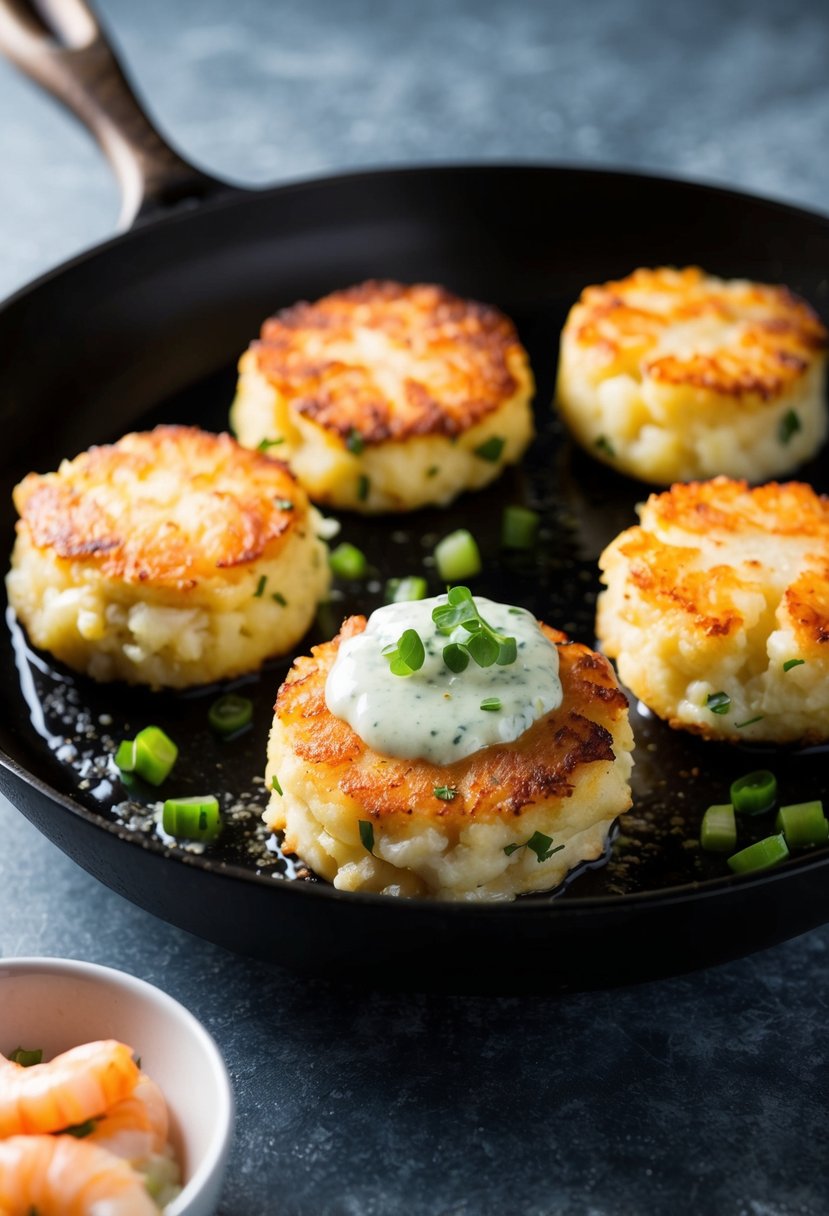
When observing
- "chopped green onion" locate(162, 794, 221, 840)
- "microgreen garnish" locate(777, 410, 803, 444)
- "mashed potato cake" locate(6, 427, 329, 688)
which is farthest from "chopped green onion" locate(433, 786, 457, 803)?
"microgreen garnish" locate(777, 410, 803, 444)

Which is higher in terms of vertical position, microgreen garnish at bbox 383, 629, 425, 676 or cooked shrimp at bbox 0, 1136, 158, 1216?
cooked shrimp at bbox 0, 1136, 158, 1216

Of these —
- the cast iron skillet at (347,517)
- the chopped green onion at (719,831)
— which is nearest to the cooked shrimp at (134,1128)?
the cast iron skillet at (347,517)

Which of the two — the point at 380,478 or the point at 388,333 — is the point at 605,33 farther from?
the point at 380,478

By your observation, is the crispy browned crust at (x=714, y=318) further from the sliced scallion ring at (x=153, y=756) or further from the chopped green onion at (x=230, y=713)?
the sliced scallion ring at (x=153, y=756)

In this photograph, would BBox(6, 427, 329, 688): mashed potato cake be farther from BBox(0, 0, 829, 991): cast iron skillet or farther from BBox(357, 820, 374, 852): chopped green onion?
BBox(357, 820, 374, 852): chopped green onion

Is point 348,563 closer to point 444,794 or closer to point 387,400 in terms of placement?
point 387,400

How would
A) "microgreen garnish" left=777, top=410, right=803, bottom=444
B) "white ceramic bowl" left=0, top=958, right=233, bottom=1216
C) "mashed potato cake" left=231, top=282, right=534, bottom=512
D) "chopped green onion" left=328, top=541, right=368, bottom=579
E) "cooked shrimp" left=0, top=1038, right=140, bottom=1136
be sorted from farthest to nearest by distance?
1. "microgreen garnish" left=777, top=410, right=803, bottom=444
2. "mashed potato cake" left=231, top=282, right=534, bottom=512
3. "chopped green onion" left=328, top=541, right=368, bottom=579
4. "white ceramic bowl" left=0, top=958, right=233, bottom=1216
5. "cooked shrimp" left=0, top=1038, right=140, bottom=1136
